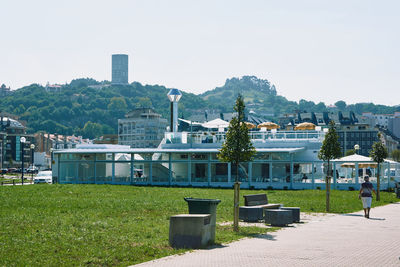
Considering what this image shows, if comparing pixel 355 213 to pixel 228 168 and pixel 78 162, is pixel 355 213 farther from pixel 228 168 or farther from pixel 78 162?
pixel 78 162

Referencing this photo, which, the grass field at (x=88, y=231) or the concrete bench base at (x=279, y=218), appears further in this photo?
the concrete bench base at (x=279, y=218)

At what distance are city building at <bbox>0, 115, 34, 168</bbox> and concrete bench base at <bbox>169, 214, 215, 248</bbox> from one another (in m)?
146

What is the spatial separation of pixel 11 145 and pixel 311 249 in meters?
160

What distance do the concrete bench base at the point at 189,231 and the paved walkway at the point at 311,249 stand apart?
425 mm

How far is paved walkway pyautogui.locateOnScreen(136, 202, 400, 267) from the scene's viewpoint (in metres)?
12.0

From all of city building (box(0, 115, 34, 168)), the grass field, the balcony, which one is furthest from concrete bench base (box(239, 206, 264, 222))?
city building (box(0, 115, 34, 168))

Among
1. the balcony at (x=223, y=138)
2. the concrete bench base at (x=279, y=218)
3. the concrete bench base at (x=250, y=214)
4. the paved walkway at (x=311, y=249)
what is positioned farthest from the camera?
the balcony at (x=223, y=138)

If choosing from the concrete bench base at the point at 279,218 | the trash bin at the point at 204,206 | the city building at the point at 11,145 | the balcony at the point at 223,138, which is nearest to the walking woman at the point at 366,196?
the concrete bench base at the point at 279,218

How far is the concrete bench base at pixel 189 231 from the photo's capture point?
1388cm

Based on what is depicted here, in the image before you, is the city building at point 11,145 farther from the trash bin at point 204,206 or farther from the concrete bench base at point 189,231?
the concrete bench base at point 189,231

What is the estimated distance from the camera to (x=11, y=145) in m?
164

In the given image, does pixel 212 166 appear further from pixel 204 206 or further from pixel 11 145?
pixel 11 145

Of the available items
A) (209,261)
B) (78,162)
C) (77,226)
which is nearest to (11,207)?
(77,226)

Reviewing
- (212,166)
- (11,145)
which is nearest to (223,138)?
(212,166)
